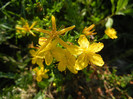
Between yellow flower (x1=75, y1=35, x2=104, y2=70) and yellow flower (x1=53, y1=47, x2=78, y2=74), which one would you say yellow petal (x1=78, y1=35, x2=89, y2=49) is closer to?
yellow flower (x1=75, y1=35, x2=104, y2=70)

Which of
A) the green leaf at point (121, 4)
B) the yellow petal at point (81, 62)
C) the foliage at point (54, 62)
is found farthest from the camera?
the green leaf at point (121, 4)

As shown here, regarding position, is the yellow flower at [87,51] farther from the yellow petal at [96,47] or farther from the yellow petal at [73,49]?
the yellow petal at [73,49]

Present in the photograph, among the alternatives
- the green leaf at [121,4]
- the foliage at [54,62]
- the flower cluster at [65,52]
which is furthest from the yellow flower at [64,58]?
the green leaf at [121,4]

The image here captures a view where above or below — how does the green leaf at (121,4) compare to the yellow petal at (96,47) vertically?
above

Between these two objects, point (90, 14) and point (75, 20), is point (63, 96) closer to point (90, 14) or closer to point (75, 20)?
point (75, 20)

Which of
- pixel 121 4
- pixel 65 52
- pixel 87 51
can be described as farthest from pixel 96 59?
pixel 121 4

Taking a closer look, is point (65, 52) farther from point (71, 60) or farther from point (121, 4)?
point (121, 4)
